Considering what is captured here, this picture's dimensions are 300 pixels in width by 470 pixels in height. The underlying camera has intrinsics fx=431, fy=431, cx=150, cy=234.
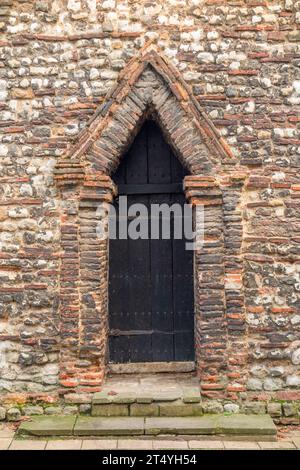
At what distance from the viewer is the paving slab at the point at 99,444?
13.8 feet

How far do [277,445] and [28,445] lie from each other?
8.14 feet

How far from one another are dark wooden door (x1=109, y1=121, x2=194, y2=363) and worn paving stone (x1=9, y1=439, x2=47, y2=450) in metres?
1.37

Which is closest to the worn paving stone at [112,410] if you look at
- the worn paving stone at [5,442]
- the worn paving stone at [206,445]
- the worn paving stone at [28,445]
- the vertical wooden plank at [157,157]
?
the worn paving stone at [28,445]

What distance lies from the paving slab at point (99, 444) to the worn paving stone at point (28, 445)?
41cm

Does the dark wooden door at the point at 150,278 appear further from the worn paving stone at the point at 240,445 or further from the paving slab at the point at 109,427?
the worn paving stone at the point at 240,445

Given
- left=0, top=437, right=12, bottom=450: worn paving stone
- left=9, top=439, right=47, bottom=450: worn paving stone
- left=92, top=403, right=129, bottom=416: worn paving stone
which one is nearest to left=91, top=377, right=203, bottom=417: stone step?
left=92, top=403, right=129, bottom=416: worn paving stone

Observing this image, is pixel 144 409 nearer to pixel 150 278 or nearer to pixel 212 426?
pixel 212 426

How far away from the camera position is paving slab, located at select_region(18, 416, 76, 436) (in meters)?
4.45

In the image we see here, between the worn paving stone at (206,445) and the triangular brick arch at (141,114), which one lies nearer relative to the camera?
the worn paving stone at (206,445)

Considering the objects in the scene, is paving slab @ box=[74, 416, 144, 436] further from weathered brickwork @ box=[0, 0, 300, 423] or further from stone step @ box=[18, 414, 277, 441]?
weathered brickwork @ box=[0, 0, 300, 423]

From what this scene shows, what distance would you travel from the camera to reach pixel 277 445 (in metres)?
4.30

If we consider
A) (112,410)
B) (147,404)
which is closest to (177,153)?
(147,404)

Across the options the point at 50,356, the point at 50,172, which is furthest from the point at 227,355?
the point at 50,172

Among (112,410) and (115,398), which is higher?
(115,398)
